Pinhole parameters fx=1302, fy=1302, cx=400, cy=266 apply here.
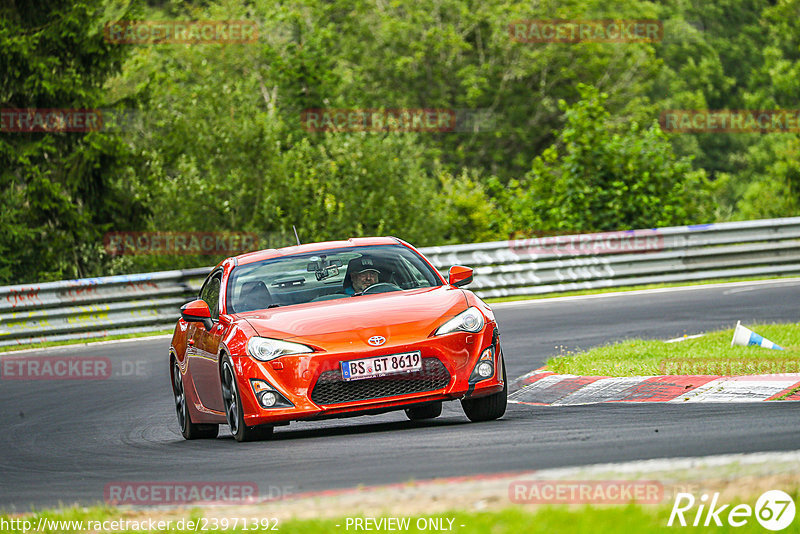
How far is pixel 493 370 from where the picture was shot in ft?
29.2

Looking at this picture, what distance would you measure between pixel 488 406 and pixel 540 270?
12.8 m

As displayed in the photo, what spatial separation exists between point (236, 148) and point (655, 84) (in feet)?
160

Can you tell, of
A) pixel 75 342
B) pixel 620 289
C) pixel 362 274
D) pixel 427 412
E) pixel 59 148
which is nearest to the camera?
pixel 362 274

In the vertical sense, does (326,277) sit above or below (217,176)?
above

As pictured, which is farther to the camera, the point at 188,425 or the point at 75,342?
the point at 75,342

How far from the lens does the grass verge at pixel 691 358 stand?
10.2m

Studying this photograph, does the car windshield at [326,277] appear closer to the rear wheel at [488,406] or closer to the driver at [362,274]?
the driver at [362,274]

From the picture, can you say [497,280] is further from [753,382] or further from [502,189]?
[753,382]

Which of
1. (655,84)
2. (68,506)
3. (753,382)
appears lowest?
(655,84)

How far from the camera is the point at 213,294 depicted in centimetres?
1060

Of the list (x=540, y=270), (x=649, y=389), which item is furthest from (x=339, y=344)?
(x=540, y=270)

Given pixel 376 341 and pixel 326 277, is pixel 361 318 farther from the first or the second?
pixel 326 277

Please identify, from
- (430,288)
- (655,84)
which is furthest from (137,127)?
(655,84)

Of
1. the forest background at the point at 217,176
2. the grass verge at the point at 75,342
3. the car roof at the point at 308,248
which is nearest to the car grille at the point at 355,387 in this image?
the car roof at the point at 308,248
